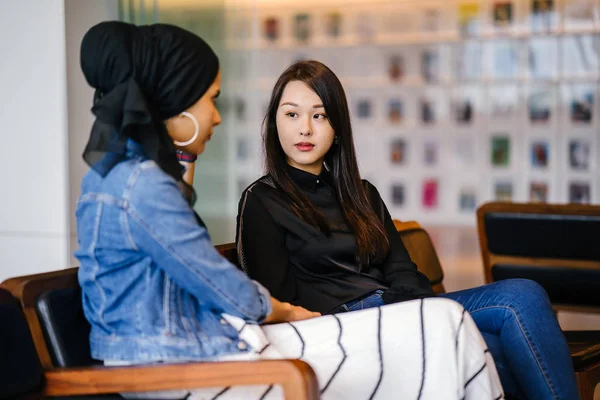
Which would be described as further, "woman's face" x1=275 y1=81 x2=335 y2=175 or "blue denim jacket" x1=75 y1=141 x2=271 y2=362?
"woman's face" x1=275 y1=81 x2=335 y2=175

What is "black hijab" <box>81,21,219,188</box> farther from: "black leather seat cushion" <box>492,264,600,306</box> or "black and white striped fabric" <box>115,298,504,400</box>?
"black leather seat cushion" <box>492,264,600,306</box>

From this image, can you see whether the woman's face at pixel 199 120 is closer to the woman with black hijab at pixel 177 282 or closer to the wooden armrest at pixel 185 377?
the woman with black hijab at pixel 177 282

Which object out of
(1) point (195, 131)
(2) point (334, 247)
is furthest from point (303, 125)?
(1) point (195, 131)

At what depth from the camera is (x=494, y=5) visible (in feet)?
28.0

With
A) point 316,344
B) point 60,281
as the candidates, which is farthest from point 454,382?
point 60,281

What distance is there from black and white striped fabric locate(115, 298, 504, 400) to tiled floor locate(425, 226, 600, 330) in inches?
126

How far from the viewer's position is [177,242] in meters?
1.89

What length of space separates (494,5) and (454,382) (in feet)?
22.9

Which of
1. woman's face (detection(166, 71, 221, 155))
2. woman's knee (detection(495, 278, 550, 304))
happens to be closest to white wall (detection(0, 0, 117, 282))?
woman's face (detection(166, 71, 221, 155))

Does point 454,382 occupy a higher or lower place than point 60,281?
lower

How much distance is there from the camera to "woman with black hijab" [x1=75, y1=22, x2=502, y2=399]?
6.30 ft

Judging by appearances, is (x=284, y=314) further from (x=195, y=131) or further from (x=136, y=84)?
(x=136, y=84)

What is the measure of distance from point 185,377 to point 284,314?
0.39 m

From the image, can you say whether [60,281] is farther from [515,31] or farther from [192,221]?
[515,31]
